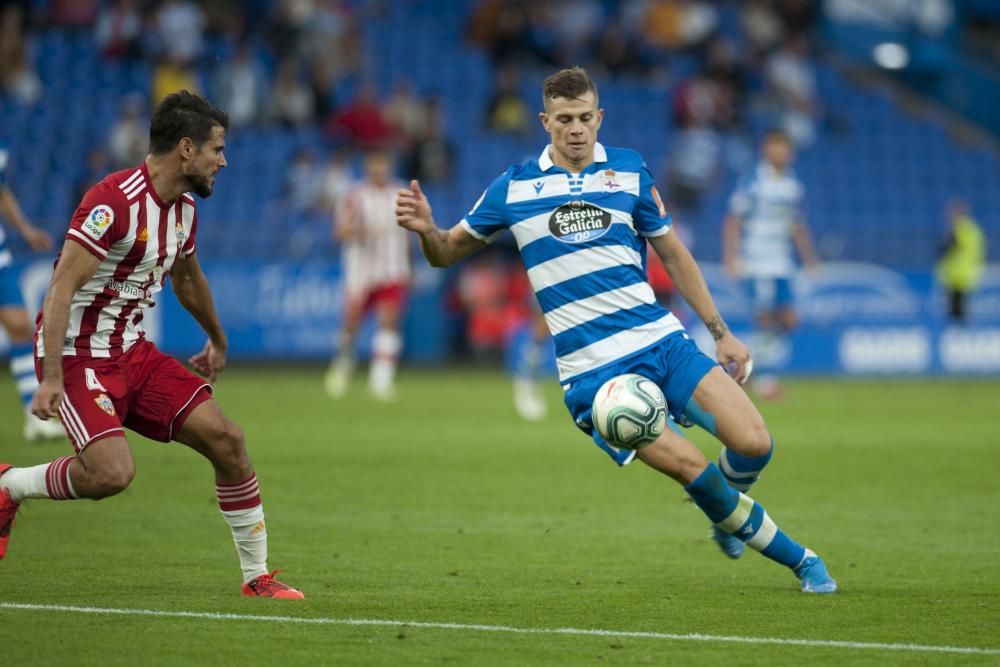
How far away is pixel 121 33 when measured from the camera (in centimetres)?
2598

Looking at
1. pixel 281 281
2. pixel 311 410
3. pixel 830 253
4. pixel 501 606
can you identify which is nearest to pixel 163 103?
pixel 501 606

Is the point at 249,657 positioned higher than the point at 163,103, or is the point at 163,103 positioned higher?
the point at 163,103

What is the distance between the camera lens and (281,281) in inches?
925

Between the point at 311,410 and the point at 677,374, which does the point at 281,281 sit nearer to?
the point at 311,410

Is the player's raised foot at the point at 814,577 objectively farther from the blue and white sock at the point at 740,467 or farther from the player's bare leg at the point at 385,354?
the player's bare leg at the point at 385,354

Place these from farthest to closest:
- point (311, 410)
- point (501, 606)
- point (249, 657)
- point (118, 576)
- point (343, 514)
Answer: point (311, 410) → point (343, 514) → point (118, 576) → point (501, 606) → point (249, 657)

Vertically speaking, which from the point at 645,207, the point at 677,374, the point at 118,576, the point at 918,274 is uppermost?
the point at 918,274

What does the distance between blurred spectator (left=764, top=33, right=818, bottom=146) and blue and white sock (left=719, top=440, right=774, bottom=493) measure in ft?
74.7

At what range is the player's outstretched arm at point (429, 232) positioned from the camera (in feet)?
23.2

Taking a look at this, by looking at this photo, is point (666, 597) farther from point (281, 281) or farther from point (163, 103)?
point (281, 281)

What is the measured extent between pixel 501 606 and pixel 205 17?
21.5 meters

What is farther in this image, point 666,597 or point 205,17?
point 205,17

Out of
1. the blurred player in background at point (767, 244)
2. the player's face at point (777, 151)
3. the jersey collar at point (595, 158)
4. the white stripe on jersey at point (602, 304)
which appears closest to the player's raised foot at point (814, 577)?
the white stripe on jersey at point (602, 304)

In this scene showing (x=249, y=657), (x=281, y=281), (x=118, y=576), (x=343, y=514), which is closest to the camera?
(x=249, y=657)
